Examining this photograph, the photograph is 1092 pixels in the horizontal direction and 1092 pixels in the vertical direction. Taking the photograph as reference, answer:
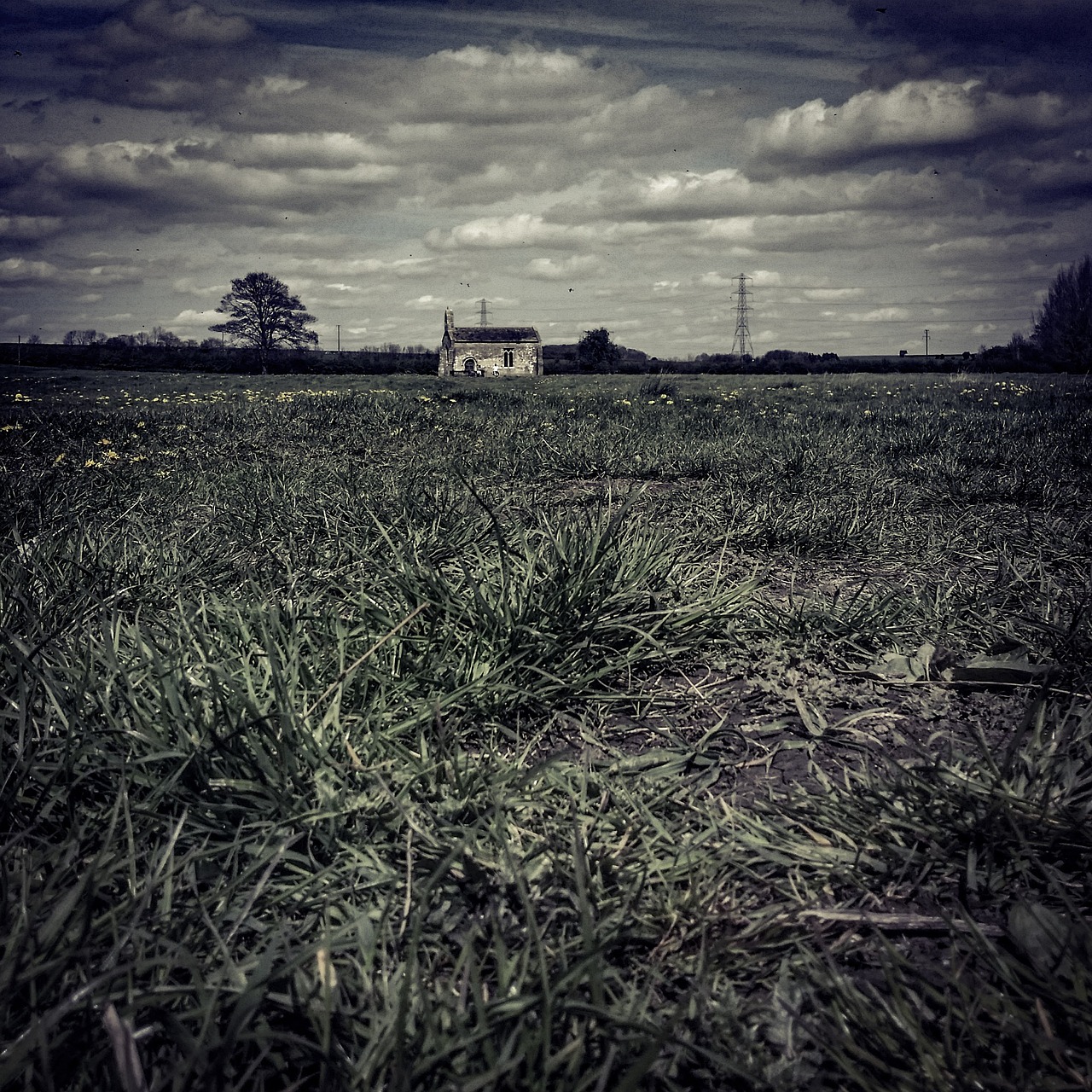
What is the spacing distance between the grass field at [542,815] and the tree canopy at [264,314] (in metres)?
75.1

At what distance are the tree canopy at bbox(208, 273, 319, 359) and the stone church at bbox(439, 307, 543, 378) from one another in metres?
15.3

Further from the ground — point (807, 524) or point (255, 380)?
point (255, 380)

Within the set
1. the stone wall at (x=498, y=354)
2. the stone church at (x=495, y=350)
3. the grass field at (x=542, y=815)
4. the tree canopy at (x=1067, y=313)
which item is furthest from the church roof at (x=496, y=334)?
the grass field at (x=542, y=815)

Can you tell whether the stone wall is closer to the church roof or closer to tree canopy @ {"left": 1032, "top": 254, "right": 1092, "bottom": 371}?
the church roof

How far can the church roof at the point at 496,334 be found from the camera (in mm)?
82562

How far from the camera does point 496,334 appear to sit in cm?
8344

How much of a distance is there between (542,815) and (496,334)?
85.9 meters

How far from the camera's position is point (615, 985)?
1.14 m

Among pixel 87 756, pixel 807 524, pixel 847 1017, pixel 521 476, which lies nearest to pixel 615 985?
pixel 847 1017

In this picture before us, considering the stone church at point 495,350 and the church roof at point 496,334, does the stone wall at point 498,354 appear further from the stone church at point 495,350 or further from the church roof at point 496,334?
the church roof at point 496,334

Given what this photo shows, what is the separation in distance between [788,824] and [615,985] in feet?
1.77

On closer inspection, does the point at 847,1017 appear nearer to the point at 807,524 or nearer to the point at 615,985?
the point at 615,985

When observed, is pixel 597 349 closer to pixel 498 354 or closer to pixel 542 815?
pixel 498 354

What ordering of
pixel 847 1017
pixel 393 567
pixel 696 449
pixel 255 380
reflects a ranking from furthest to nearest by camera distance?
pixel 255 380 → pixel 696 449 → pixel 393 567 → pixel 847 1017
